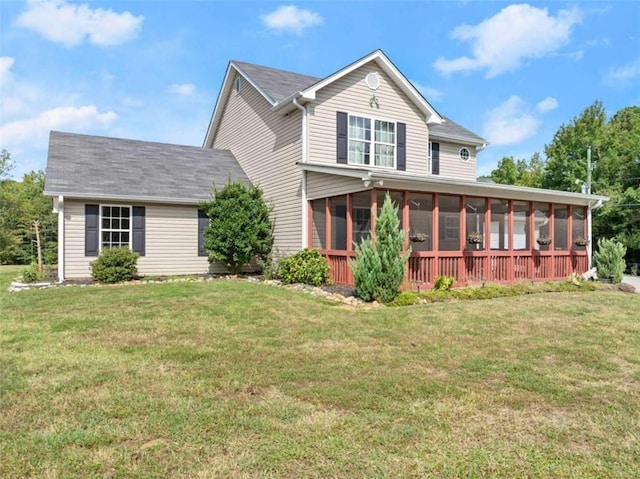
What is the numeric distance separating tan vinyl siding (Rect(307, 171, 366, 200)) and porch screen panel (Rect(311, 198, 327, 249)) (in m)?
0.43

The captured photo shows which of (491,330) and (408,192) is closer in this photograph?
(491,330)

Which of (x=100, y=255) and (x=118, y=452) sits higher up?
(x=100, y=255)

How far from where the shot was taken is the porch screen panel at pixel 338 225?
12.2m

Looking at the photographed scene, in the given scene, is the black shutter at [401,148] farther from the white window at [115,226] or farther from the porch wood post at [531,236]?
the white window at [115,226]

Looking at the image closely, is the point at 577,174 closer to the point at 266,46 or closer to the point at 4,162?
the point at 266,46

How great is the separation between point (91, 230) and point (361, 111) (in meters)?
8.94

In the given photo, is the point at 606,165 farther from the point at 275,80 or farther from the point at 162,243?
the point at 162,243

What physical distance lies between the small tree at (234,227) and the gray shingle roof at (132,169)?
3.75ft

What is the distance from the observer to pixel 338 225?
1241 centimetres

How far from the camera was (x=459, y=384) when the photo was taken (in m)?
4.02

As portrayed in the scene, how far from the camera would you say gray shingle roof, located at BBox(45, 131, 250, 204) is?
493 inches

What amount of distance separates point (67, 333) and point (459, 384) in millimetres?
5165

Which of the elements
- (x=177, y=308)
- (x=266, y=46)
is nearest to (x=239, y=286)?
(x=177, y=308)

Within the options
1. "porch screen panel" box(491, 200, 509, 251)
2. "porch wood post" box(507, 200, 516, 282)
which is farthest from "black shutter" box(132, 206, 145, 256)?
"porch screen panel" box(491, 200, 509, 251)
